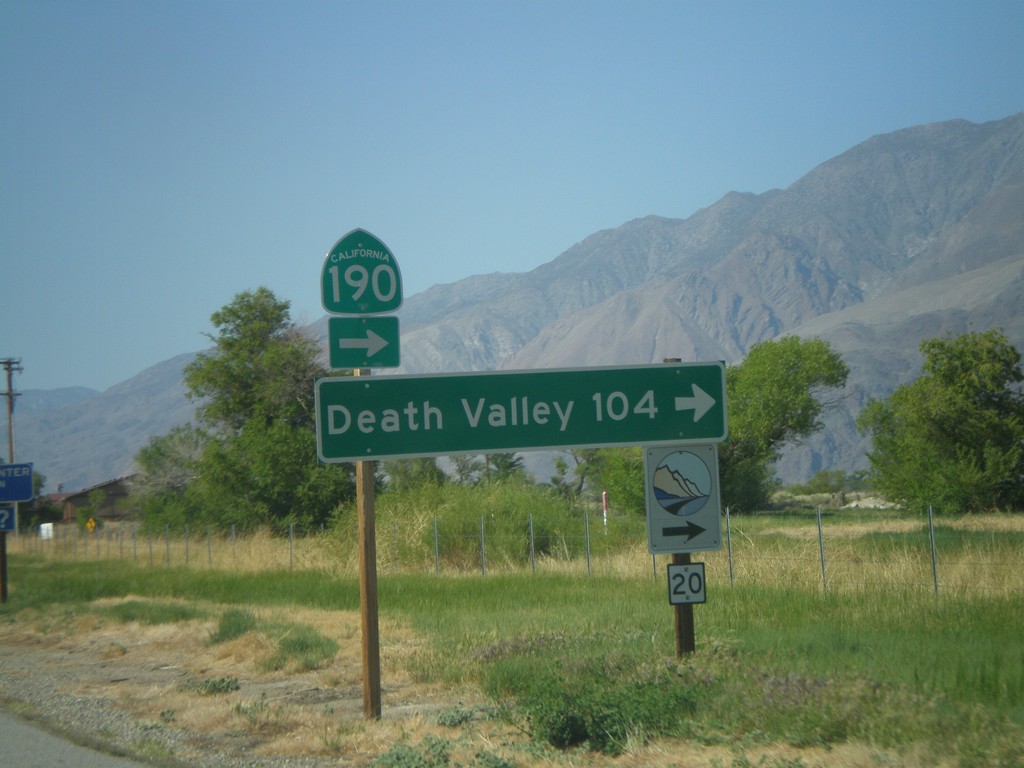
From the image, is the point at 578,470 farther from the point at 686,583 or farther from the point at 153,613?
the point at 686,583

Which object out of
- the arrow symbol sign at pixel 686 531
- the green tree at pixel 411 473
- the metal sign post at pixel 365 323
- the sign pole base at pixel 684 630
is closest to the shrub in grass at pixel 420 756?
the metal sign post at pixel 365 323

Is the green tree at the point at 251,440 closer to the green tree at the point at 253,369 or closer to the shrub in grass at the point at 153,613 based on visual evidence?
the green tree at the point at 253,369

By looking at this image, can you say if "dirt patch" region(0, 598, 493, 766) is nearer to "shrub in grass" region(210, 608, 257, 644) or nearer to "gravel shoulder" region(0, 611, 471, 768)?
"gravel shoulder" region(0, 611, 471, 768)

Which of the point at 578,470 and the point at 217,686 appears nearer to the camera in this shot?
the point at 217,686

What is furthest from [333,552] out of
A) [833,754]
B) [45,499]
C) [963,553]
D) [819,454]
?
[819,454]

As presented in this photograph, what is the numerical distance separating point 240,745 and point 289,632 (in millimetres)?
6136

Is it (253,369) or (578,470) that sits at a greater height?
Answer: (253,369)

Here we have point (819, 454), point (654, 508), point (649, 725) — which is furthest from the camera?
point (819, 454)

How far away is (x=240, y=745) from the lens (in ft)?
27.5

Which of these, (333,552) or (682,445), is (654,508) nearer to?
(682,445)

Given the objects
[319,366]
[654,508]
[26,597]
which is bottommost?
[26,597]

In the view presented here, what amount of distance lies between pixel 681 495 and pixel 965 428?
4923 centimetres

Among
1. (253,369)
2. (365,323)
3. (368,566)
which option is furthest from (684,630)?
(253,369)

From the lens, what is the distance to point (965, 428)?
52.2m
